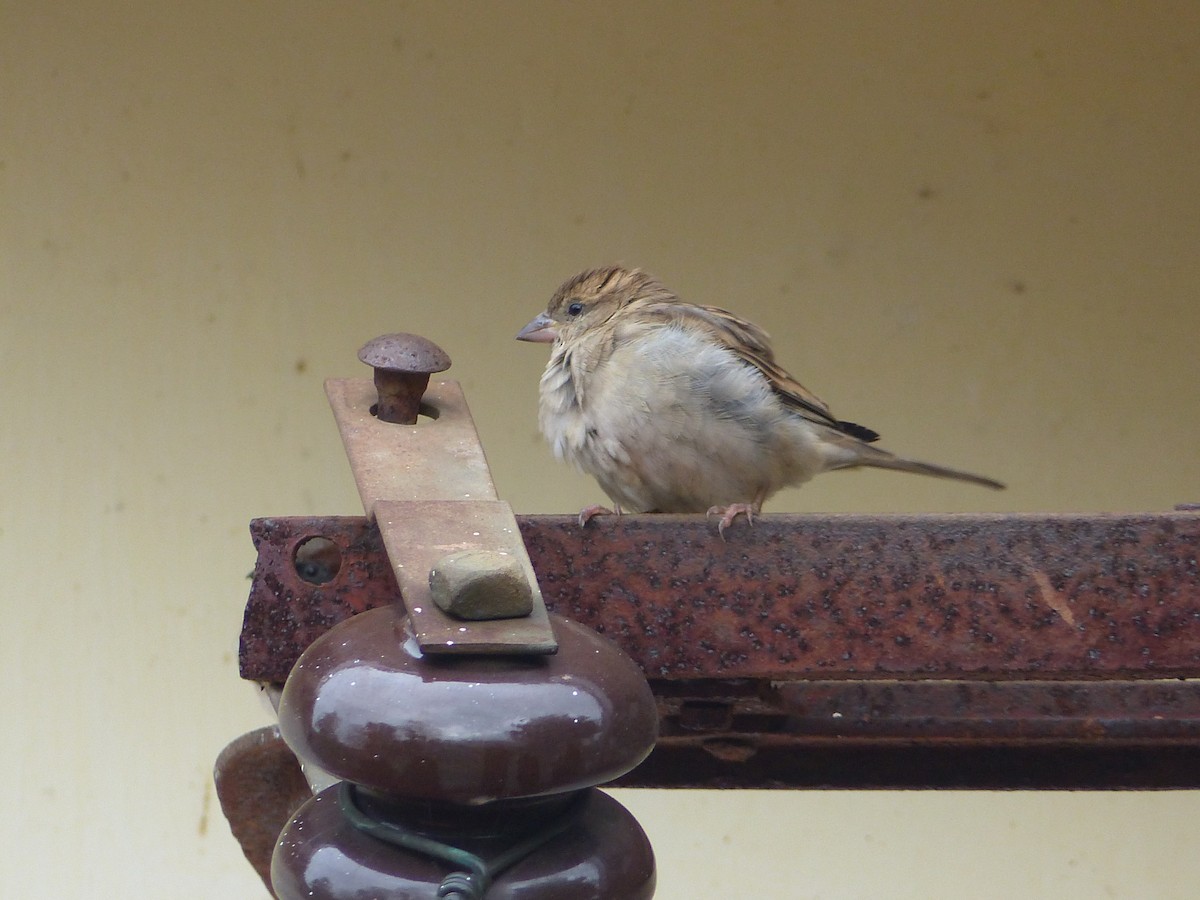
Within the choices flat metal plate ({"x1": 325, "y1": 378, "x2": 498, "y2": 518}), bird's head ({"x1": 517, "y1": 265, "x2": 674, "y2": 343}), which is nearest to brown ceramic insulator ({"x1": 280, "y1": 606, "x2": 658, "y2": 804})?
flat metal plate ({"x1": 325, "y1": 378, "x2": 498, "y2": 518})

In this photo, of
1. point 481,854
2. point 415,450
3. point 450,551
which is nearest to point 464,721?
point 481,854

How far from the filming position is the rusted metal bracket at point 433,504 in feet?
2.53

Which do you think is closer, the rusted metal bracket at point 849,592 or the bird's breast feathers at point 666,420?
the rusted metal bracket at point 849,592

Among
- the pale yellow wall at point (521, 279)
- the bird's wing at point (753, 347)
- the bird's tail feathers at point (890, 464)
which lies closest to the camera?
the bird's wing at point (753, 347)

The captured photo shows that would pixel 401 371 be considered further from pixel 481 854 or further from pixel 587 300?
pixel 587 300

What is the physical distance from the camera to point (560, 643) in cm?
79

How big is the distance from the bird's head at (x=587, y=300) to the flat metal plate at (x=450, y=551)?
155 centimetres

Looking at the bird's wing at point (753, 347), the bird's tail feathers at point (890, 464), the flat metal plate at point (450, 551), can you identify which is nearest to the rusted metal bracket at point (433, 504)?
the flat metal plate at point (450, 551)

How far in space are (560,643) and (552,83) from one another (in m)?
2.23

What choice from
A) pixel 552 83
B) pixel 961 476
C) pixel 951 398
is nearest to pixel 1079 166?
pixel 951 398

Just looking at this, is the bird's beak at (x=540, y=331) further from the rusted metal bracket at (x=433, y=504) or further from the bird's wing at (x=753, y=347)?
the rusted metal bracket at (x=433, y=504)

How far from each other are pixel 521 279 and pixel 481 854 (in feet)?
7.41

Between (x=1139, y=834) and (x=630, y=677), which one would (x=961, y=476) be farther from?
(x=630, y=677)

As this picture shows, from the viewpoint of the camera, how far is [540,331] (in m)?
2.57
